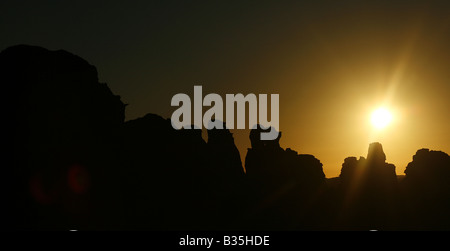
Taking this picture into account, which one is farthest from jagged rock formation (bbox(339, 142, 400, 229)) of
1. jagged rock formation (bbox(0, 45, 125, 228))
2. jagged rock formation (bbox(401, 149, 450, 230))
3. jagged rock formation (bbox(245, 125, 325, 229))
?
jagged rock formation (bbox(0, 45, 125, 228))

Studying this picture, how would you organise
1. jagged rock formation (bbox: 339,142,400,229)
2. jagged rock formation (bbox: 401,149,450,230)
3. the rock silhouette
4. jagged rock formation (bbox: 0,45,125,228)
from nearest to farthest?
jagged rock formation (bbox: 0,45,125,228), the rock silhouette, jagged rock formation (bbox: 401,149,450,230), jagged rock formation (bbox: 339,142,400,229)

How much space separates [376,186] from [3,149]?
136 m

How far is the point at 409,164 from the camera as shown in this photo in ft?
532

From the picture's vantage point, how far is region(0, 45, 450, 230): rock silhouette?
2160 inches

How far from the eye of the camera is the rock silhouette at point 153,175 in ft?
180

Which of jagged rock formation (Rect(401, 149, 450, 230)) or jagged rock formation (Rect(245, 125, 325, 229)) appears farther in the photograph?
jagged rock formation (Rect(401, 149, 450, 230))

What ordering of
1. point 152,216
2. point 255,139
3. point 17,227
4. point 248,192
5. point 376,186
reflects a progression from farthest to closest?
point 376,186
point 255,139
point 248,192
point 152,216
point 17,227

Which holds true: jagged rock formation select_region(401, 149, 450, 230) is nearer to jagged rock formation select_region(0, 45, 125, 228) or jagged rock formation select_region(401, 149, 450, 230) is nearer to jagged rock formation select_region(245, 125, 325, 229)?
jagged rock formation select_region(245, 125, 325, 229)

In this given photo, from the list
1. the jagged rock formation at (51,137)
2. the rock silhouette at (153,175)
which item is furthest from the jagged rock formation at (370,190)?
the jagged rock formation at (51,137)

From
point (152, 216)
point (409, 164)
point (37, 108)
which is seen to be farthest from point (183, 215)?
point (409, 164)

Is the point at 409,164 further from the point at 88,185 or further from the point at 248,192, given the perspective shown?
the point at 88,185

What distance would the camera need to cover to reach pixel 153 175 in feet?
306

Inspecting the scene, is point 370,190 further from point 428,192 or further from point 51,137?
point 51,137

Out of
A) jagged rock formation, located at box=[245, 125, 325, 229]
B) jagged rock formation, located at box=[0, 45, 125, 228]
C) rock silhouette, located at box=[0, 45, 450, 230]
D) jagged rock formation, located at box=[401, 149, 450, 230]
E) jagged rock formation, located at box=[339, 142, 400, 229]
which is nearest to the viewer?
jagged rock formation, located at box=[0, 45, 125, 228]
